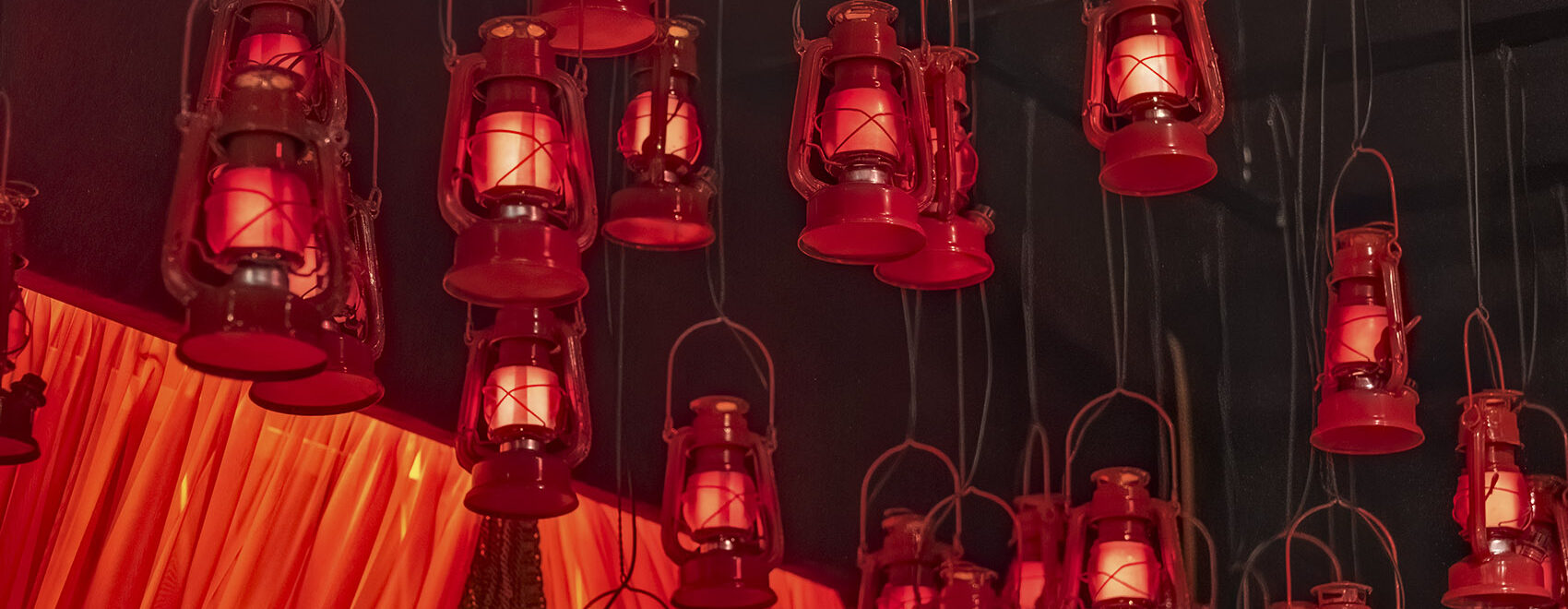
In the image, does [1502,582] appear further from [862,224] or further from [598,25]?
[598,25]

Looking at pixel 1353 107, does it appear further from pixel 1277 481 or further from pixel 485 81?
pixel 485 81

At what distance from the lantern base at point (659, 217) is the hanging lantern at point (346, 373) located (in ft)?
1.65

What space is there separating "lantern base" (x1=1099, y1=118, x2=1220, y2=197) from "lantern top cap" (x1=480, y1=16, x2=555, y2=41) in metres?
0.91

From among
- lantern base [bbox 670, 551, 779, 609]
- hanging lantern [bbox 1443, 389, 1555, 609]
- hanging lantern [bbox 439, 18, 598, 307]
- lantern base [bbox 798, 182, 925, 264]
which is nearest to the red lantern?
hanging lantern [bbox 439, 18, 598, 307]

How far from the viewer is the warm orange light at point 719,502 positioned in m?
3.68

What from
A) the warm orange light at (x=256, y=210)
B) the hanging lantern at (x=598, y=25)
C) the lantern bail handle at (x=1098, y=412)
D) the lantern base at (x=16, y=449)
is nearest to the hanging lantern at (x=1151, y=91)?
the lantern bail handle at (x=1098, y=412)

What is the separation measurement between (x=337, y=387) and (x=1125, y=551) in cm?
177

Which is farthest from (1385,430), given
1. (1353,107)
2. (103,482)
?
(103,482)

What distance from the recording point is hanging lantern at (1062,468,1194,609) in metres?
3.78

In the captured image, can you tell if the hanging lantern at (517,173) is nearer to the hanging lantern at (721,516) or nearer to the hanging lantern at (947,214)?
the hanging lantern at (947,214)

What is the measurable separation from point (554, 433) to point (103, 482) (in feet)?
3.59

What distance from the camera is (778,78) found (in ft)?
16.9

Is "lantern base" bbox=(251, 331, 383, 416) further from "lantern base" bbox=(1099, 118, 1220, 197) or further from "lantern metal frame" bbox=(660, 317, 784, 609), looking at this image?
"lantern base" bbox=(1099, 118, 1220, 197)

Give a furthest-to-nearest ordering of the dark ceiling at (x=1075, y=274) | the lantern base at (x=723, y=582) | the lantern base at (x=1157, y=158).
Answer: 1. the dark ceiling at (x=1075, y=274)
2. the lantern base at (x=723, y=582)
3. the lantern base at (x=1157, y=158)
